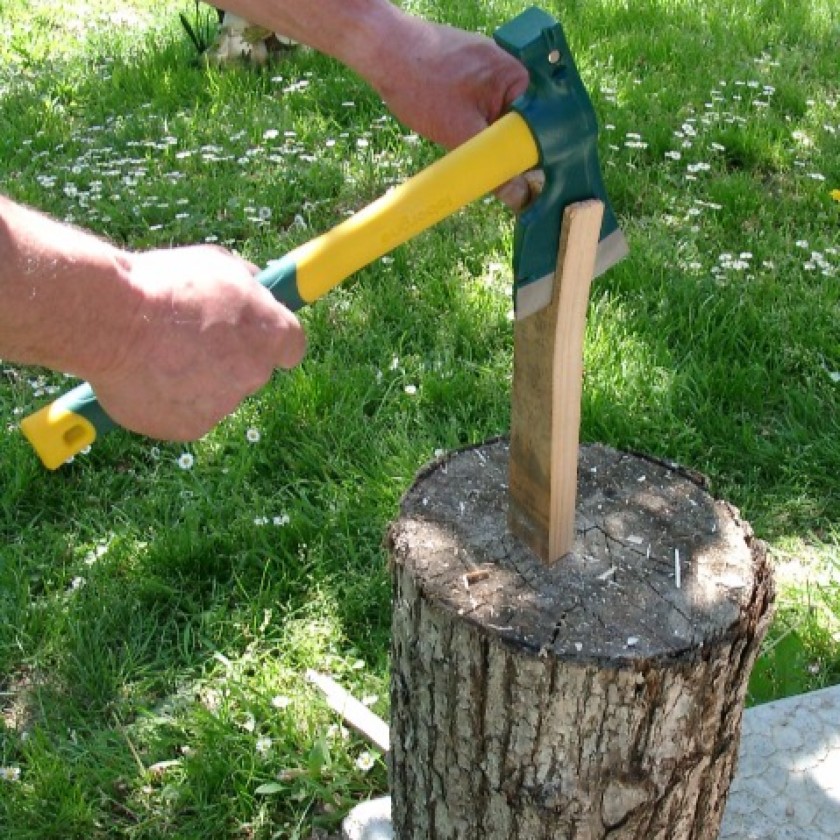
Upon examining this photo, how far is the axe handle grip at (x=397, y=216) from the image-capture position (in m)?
1.61

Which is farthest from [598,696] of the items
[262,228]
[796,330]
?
[262,228]

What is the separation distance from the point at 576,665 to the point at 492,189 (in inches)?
29.3

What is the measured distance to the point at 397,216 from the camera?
1611 mm

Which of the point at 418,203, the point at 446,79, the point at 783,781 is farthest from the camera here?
the point at 783,781

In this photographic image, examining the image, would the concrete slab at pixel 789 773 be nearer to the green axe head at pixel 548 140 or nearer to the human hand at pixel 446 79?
the green axe head at pixel 548 140

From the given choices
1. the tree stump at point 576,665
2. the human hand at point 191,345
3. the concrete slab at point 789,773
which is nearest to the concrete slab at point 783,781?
the concrete slab at point 789,773

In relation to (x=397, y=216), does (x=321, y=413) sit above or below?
below

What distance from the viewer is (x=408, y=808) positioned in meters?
2.05

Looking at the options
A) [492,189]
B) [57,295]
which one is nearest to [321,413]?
[492,189]

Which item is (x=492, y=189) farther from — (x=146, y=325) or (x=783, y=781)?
(x=783, y=781)

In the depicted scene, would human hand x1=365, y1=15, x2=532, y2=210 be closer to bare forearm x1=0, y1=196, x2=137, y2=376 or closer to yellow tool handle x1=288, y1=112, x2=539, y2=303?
yellow tool handle x1=288, y1=112, x2=539, y2=303

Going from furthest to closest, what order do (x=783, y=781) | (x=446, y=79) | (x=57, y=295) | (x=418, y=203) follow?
(x=783, y=781) → (x=446, y=79) → (x=418, y=203) → (x=57, y=295)

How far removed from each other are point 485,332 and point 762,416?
86 cm

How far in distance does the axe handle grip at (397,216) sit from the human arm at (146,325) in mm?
59
